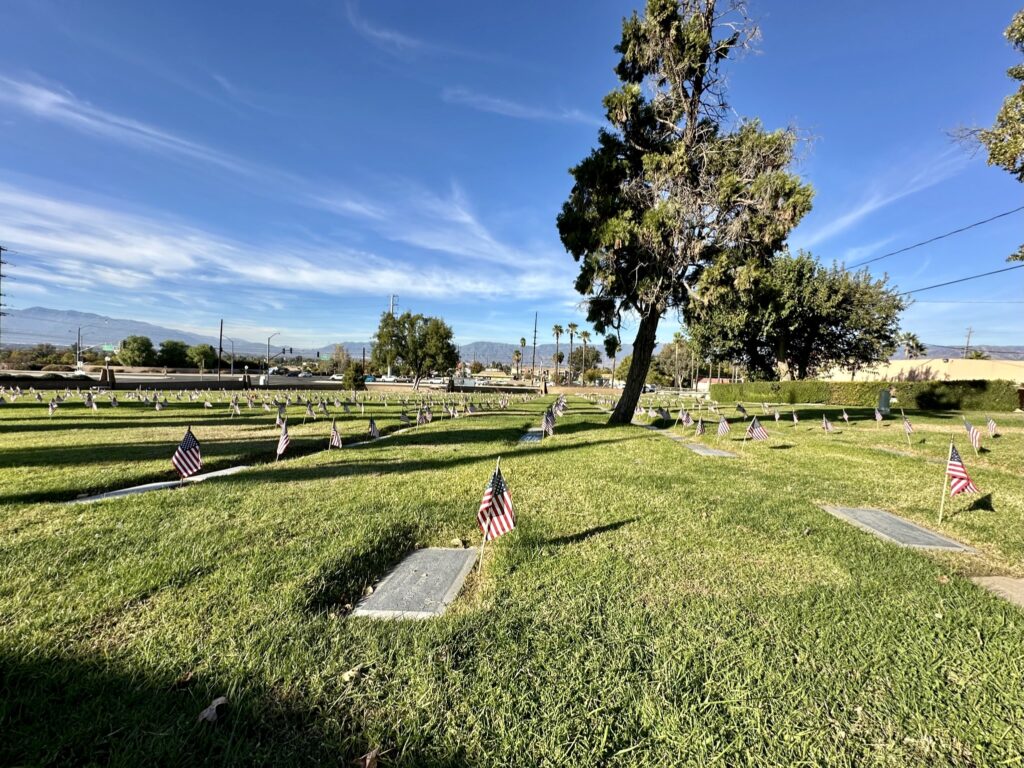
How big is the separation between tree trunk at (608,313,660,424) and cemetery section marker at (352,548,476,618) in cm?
1086

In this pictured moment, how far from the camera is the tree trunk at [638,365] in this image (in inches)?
562

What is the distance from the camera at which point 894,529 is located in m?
4.72

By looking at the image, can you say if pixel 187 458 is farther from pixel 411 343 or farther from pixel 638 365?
pixel 411 343

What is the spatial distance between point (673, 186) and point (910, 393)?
2326 centimetres

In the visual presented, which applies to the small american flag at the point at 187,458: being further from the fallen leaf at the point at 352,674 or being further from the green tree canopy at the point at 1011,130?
the green tree canopy at the point at 1011,130

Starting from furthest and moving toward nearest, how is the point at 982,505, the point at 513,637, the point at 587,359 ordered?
the point at 587,359, the point at 982,505, the point at 513,637

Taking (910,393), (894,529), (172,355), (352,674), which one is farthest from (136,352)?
(910,393)

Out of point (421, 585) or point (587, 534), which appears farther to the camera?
point (587, 534)

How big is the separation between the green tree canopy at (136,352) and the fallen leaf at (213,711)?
8672 centimetres

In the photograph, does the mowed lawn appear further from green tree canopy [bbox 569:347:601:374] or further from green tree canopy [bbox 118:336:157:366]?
green tree canopy [bbox 569:347:601:374]

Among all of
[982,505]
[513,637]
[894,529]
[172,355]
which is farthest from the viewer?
[172,355]

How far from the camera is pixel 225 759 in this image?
1.75 meters

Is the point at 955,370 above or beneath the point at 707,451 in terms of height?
above

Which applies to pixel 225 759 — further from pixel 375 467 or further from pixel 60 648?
pixel 375 467
